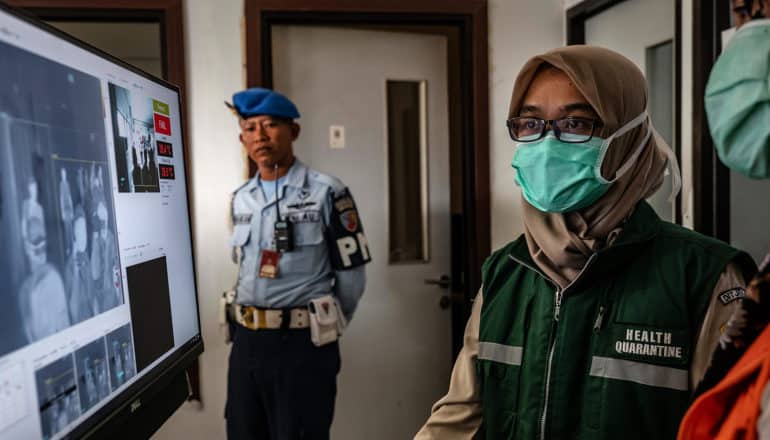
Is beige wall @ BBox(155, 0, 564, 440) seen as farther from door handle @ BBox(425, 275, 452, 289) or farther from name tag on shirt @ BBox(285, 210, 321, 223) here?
door handle @ BBox(425, 275, 452, 289)

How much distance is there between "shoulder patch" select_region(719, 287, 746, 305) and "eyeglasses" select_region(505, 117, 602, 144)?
1.19ft

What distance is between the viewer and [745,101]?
594 millimetres

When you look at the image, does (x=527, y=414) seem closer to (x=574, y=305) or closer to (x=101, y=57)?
(x=574, y=305)

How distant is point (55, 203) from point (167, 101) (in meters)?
0.37

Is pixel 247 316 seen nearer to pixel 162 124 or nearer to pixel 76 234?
pixel 162 124

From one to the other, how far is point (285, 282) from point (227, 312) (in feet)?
1.00

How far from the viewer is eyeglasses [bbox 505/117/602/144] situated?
3.44 ft

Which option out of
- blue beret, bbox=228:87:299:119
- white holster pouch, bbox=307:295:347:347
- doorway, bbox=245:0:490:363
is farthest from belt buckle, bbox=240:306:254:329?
blue beret, bbox=228:87:299:119

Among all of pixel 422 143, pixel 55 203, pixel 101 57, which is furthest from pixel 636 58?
pixel 55 203

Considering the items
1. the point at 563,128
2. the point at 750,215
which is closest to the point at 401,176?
the point at 750,215

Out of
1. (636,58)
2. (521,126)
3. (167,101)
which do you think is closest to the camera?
(167,101)

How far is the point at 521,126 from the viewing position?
3.66 ft

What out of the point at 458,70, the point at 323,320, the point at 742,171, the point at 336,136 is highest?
the point at 458,70

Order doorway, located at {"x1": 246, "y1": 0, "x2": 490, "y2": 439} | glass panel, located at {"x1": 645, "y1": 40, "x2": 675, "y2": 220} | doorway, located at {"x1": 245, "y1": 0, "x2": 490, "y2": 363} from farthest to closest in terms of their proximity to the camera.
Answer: doorway, located at {"x1": 246, "y1": 0, "x2": 490, "y2": 439}, doorway, located at {"x1": 245, "y1": 0, "x2": 490, "y2": 363}, glass panel, located at {"x1": 645, "y1": 40, "x2": 675, "y2": 220}
